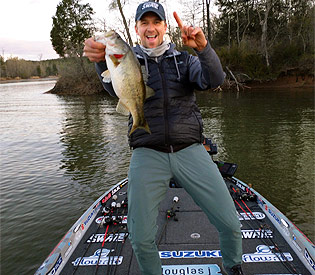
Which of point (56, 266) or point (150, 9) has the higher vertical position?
point (150, 9)

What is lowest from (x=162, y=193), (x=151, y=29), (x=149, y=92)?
(x=162, y=193)

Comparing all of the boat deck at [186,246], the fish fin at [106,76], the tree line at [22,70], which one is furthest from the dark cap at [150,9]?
the tree line at [22,70]

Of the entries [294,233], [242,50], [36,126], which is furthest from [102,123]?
[242,50]

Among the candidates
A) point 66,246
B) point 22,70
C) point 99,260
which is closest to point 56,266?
point 66,246

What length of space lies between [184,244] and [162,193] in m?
1.71

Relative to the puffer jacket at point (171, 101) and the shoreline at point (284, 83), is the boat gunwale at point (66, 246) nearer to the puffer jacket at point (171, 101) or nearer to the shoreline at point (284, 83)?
the puffer jacket at point (171, 101)

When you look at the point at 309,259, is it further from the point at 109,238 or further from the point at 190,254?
the point at 109,238

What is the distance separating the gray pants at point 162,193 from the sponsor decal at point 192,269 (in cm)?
76

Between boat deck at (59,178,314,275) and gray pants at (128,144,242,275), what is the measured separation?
948 millimetres

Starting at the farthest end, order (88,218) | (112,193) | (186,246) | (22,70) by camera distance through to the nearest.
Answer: (22,70)
(112,193)
(88,218)
(186,246)

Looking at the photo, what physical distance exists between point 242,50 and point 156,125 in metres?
34.5

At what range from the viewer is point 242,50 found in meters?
33.7

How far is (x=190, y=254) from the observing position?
3801 millimetres

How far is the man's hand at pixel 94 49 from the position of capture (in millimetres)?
2559
